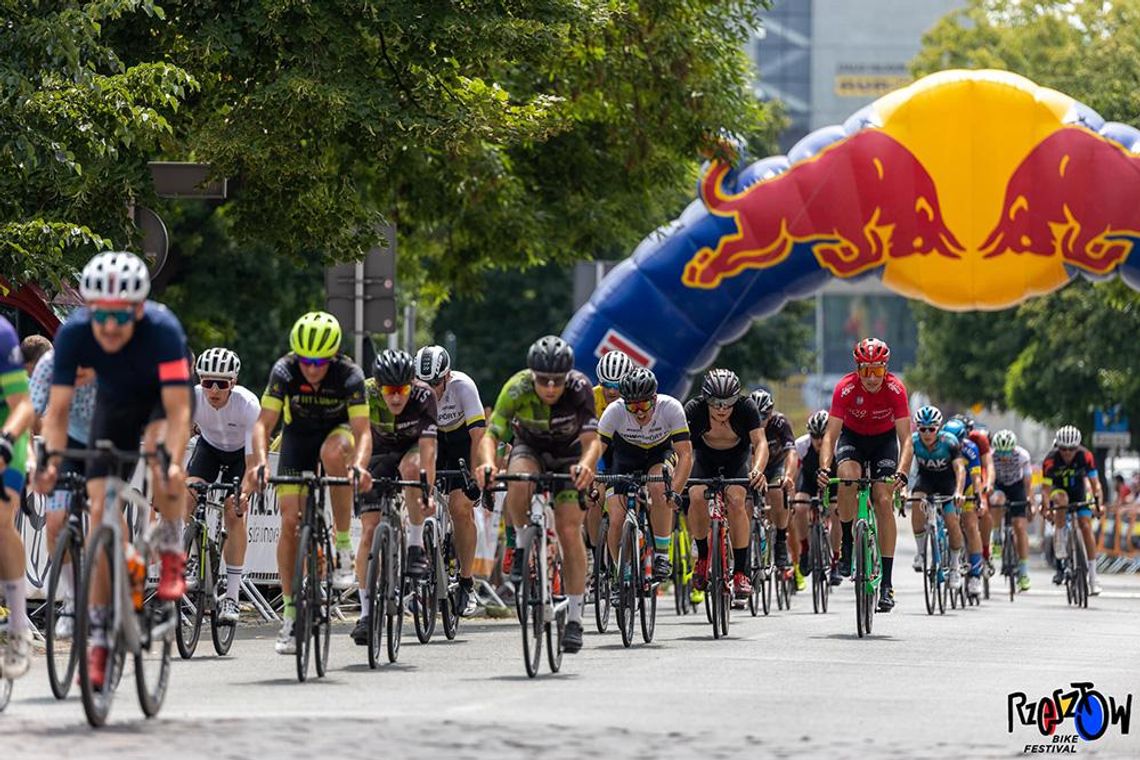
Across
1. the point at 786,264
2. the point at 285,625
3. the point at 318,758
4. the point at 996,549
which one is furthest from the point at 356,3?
the point at 996,549

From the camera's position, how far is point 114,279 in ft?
34.7

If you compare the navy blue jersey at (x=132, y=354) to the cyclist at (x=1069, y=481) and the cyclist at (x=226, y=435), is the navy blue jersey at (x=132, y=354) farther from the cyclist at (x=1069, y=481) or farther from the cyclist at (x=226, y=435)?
the cyclist at (x=1069, y=481)

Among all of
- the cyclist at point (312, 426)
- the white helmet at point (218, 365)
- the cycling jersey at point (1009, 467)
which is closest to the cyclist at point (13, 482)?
the cyclist at point (312, 426)

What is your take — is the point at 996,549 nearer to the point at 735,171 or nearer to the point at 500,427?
the point at 735,171

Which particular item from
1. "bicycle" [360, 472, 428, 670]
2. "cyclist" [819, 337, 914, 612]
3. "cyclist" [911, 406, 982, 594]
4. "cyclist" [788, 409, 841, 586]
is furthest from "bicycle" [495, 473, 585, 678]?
"cyclist" [911, 406, 982, 594]

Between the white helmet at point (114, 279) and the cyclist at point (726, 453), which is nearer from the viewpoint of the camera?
the white helmet at point (114, 279)

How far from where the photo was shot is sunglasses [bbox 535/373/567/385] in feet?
44.6

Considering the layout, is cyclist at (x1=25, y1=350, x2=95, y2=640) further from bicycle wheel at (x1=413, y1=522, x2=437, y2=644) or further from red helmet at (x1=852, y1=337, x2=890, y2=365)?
red helmet at (x1=852, y1=337, x2=890, y2=365)

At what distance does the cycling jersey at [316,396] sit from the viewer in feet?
43.6

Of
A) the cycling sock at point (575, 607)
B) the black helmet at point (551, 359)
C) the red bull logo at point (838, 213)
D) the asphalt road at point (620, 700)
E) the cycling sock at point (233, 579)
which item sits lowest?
the asphalt road at point (620, 700)

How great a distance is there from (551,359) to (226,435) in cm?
286

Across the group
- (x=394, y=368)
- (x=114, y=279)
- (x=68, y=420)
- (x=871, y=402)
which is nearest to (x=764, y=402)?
(x=871, y=402)

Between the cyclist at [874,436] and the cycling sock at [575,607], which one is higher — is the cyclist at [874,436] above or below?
above

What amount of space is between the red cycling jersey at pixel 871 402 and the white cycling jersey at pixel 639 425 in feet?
5.44
